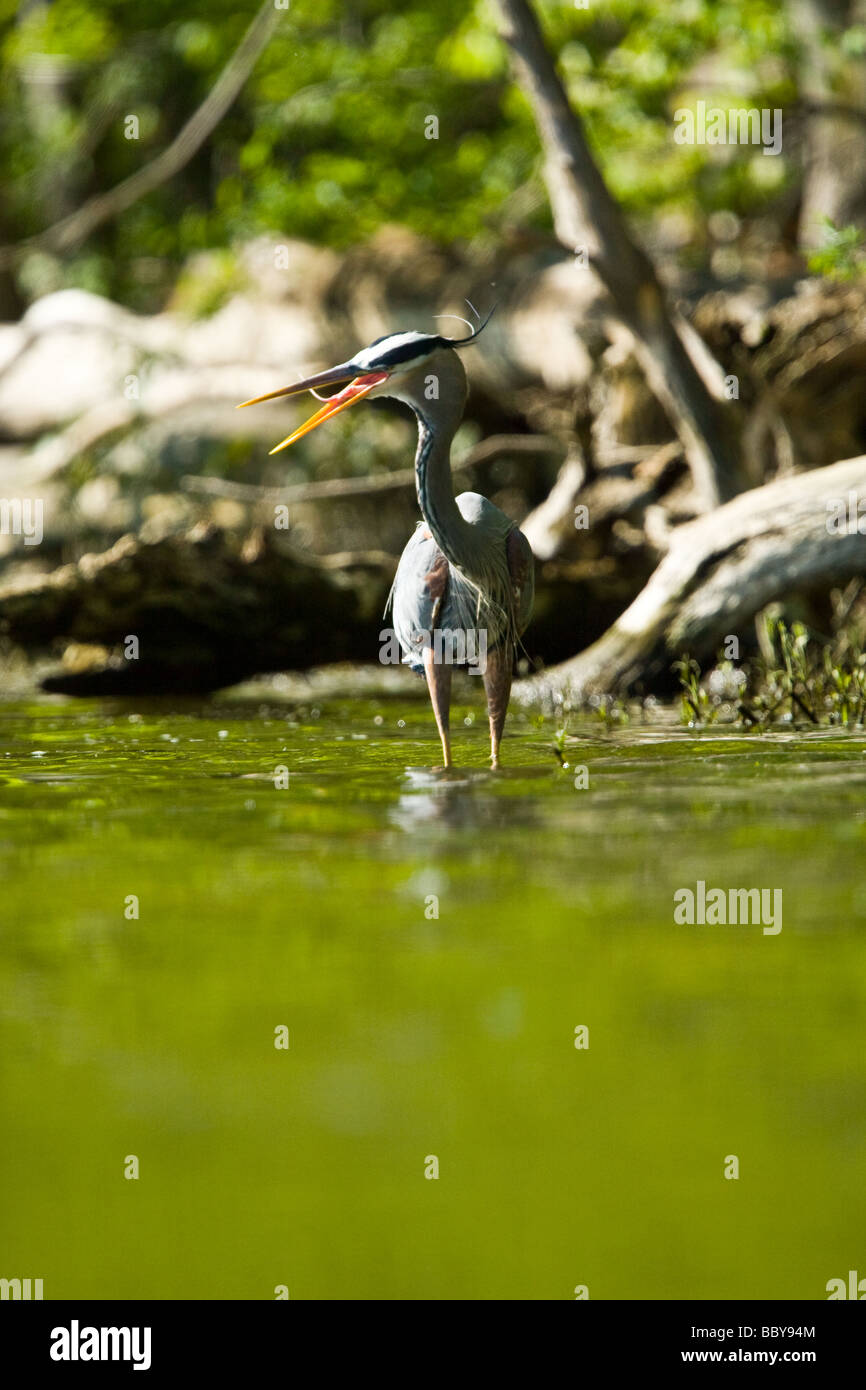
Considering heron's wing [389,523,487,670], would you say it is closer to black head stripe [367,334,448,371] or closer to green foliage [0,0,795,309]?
black head stripe [367,334,448,371]

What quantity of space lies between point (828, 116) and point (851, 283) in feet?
11.8

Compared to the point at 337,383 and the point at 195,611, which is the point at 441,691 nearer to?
the point at 337,383

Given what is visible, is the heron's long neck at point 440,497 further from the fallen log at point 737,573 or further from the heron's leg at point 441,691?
the fallen log at point 737,573

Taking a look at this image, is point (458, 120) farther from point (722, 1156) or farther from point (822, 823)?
point (722, 1156)

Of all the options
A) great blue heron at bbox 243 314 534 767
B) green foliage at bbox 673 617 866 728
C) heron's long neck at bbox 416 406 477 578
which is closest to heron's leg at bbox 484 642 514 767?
great blue heron at bbox 243 314 534 767

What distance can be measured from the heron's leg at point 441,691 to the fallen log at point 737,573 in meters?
2.46

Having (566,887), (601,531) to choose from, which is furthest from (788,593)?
(566,887)

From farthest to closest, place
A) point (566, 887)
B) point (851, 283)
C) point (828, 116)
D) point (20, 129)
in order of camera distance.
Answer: point (20, 129) < point (828, 116) < point (851, 283) < point (566, 887)

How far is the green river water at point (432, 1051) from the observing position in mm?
2400

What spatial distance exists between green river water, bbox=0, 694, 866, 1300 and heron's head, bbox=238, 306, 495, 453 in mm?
1688

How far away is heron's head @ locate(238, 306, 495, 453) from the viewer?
6434mm

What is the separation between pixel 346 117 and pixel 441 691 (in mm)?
10950

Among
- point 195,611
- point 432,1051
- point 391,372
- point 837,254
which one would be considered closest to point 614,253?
point 837,254

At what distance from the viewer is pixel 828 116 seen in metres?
14.0
